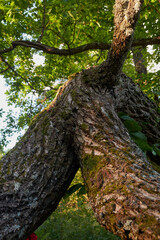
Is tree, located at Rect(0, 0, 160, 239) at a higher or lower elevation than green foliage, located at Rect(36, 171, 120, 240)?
higher

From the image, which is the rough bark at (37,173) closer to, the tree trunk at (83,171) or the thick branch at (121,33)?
the tree trunk at (83,171)

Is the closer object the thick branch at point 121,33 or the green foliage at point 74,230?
the thick branch at point 121,33

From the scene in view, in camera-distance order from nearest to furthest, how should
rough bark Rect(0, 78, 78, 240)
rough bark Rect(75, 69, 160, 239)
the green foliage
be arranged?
rough bark Rect(75, 69, 160, 239) → rough bark Rect(0, 78, 78, 240) → the green foliage

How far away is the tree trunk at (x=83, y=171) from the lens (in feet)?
3.17

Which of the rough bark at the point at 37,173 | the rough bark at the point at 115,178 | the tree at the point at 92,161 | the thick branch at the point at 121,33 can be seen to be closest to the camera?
the rough bark at the point at 115,178

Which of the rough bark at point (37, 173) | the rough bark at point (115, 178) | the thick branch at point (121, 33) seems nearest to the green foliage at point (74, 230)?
the rough bark at point (37, 173)

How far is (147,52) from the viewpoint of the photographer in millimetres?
6441

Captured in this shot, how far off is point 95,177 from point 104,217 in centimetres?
29

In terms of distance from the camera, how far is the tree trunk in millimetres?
966

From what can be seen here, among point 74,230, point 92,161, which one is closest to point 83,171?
point 92,161

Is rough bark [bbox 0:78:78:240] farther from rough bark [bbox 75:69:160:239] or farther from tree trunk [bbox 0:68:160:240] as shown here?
rough bark [bbox 75:69:160:239]

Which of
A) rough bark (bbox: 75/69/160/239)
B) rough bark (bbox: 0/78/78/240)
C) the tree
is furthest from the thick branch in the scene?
rough bark (bbox: 0/78/78/240)

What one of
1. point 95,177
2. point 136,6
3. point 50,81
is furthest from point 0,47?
point 95,177

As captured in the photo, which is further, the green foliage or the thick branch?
the green foliage
